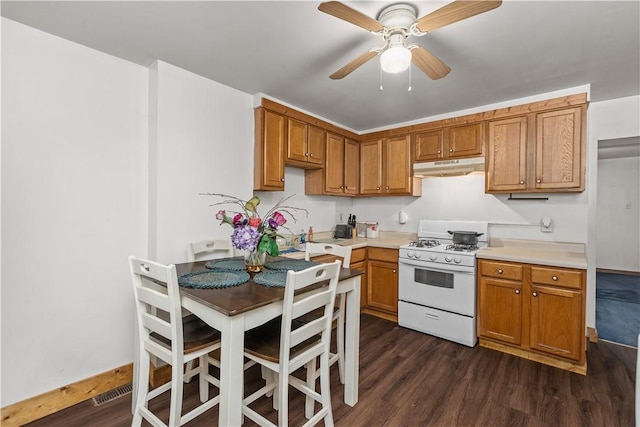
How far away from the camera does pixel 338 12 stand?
135cm

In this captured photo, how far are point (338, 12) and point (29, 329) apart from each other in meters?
2.51

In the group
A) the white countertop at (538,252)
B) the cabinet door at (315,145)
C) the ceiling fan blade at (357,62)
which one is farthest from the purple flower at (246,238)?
the white countertop at (538,252)

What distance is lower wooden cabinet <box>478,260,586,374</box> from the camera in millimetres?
2357

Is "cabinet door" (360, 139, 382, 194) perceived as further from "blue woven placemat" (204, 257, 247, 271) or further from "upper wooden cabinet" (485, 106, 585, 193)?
"blue woven placemat" (204, 257, 247, 271)

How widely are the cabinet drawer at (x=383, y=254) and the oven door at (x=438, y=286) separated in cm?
12

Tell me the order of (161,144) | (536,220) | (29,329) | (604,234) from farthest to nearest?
(604,234), (536,220), (161,144), (29,329)

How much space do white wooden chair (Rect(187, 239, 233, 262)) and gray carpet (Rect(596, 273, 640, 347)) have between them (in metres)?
3.76

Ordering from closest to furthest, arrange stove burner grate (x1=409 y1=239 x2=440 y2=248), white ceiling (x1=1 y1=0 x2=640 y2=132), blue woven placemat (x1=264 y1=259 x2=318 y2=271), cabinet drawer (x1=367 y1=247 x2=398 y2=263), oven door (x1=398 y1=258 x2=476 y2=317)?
white ceiling (x1=1 y1=0 x2=640 y2=132)
blue woven placemat (x1=264 y1=259 x2=318 y2=271)
oven door (x1=398 y1=258 x2=476 y2=317)
stove burner grate (x1=409 y1=239 x2=440 y2=248)
cabinet drawer (x1=367 y1=247 x2=398 y2=263)

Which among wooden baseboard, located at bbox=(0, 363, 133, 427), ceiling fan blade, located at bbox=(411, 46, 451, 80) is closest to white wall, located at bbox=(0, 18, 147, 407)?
wooden baseboard, located at bbox=(0, 363, 133, 427)

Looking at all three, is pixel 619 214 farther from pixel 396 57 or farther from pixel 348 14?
pixel 348 14

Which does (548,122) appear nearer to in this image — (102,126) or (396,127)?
(396,127)

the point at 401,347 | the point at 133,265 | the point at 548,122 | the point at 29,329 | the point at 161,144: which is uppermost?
the point at 548,122

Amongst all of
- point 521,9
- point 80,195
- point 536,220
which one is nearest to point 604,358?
point 536,220

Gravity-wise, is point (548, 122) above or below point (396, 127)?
below
